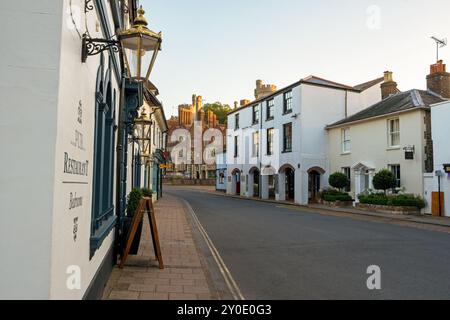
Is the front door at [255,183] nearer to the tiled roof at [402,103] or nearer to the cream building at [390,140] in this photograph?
the cream building at [390,140]

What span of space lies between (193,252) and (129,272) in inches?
93.5

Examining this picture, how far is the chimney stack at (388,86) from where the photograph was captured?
91.6ft

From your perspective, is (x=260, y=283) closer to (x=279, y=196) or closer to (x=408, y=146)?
(x=408, y=146)

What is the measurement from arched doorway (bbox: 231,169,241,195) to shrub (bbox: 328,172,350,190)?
52.6 feet

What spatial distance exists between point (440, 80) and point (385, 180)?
25.9ft

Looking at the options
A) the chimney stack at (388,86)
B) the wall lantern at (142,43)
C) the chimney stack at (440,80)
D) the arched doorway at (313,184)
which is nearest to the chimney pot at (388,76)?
the chimney stack at (388,86)

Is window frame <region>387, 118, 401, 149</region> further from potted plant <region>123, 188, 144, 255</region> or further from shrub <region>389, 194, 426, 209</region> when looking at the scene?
potted plant <region>123, 188, 144, 255</region>

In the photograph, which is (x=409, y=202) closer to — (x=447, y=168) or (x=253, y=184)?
(x=447, y=168)

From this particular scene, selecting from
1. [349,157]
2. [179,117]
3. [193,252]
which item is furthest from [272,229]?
[179,117]

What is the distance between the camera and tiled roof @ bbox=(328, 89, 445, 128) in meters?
21.3

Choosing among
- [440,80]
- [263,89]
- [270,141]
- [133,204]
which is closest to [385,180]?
[440,80]

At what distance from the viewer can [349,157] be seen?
2595 centimetres

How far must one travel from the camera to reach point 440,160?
19.2 meters

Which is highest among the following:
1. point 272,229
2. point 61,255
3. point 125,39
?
point 125,39
